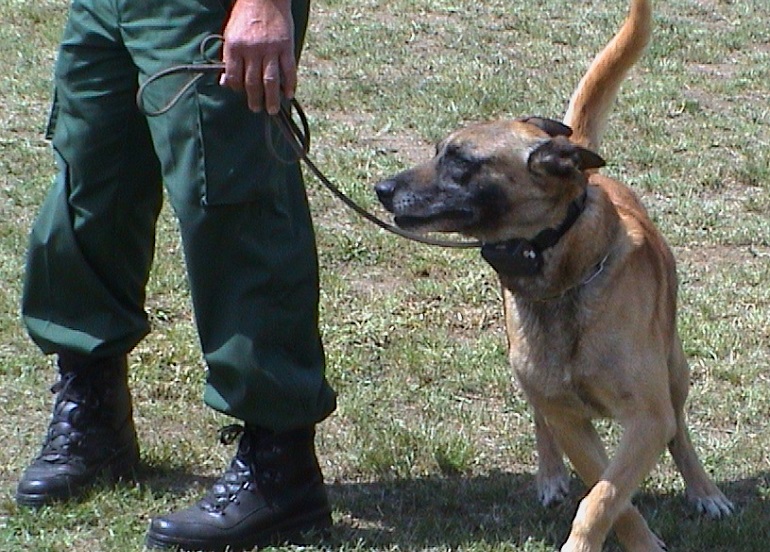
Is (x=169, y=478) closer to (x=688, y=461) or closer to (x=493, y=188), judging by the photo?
(x=493, y=188)

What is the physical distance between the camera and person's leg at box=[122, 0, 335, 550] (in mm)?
3314

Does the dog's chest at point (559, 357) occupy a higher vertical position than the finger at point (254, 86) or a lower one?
lower

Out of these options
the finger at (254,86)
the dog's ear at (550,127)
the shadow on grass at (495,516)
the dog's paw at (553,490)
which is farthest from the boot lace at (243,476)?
the dog's ear at (550,127)

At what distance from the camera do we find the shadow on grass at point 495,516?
3.73m

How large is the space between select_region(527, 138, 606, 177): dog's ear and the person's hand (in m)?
0.68

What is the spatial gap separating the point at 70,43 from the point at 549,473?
5.72 feet

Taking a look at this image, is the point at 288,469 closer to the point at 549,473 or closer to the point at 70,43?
the point at 549,473

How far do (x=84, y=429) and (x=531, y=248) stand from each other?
1329 millimetres

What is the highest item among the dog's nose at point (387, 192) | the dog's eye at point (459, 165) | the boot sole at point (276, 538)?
the dog's eye at point (459, 165)

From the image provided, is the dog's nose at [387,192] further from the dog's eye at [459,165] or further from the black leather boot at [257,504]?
the black leather boot at [257,504]

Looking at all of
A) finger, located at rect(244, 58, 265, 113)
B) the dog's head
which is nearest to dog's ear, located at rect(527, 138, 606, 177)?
the dog's head

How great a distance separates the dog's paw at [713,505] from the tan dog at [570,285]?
1.13 feet

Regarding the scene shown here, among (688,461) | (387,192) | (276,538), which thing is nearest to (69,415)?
(276,538)

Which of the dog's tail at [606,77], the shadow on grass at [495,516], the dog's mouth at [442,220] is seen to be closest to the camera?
the dog's mouth at [442,220]
